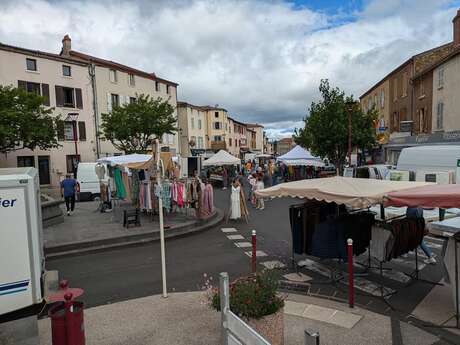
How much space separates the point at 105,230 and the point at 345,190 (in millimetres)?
7855

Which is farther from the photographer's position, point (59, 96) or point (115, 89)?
point (115, 89)

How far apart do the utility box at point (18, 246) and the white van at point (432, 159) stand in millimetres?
14189

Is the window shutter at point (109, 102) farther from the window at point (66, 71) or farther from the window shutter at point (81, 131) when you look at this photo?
the window at point (66, 71)

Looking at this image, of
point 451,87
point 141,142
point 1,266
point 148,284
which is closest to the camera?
point 1,266

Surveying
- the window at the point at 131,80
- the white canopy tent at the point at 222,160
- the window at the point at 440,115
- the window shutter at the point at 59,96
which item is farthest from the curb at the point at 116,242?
the window at the point at 131,80

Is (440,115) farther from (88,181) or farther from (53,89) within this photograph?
(53,89)

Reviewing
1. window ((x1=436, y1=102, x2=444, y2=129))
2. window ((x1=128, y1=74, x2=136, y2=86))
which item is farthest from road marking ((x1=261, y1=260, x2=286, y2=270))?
window ((x1=128, y1=74, x2=136, y2=86))

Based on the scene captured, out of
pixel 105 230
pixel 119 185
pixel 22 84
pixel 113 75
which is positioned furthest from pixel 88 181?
pixel 113 75

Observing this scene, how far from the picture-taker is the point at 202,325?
4.88m

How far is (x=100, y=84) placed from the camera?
34781 millimetres

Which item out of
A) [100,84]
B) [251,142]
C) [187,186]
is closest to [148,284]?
[187,186]

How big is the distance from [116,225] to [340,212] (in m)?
7.66

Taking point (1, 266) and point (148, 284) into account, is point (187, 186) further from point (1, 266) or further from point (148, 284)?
point (1, 266)

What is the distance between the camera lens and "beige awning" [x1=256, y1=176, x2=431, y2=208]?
19.4ft
